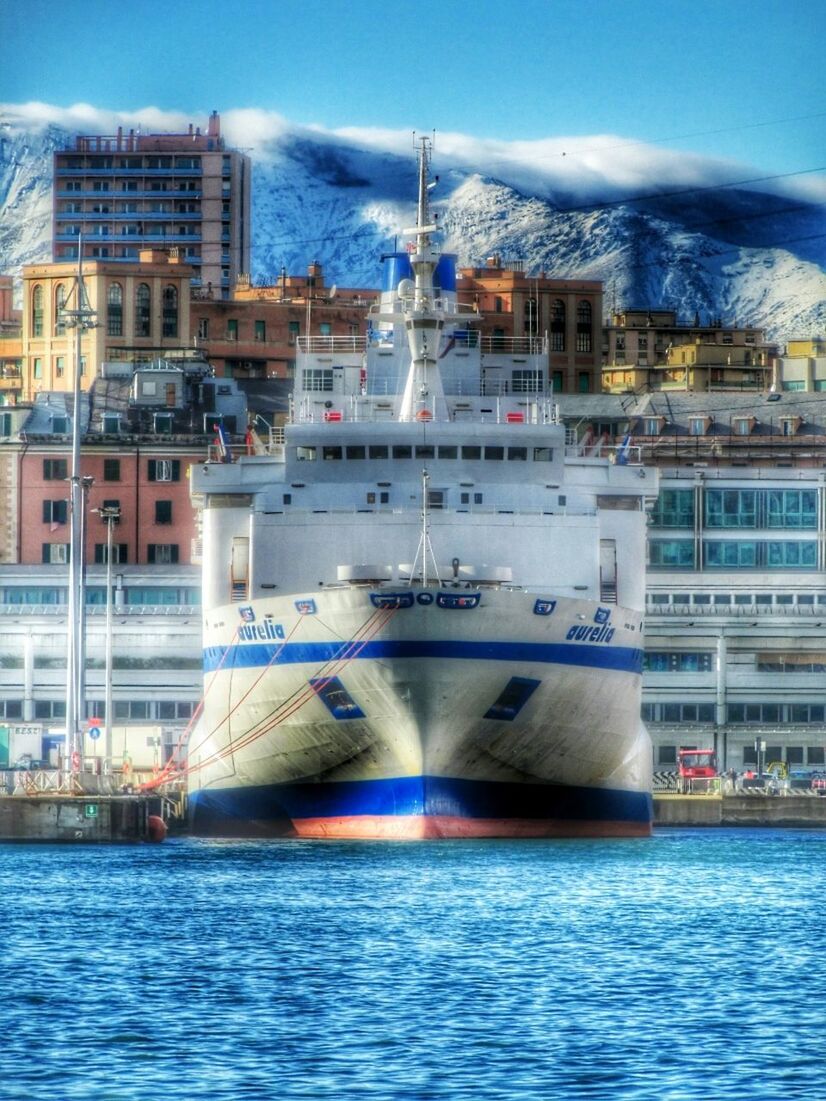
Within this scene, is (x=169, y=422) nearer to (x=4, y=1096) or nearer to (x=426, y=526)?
(x=426, y=526)

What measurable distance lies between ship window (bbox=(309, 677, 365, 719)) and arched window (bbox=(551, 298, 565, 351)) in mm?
107298

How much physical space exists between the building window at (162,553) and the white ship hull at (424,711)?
58.1m

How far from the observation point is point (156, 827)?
8000 cm

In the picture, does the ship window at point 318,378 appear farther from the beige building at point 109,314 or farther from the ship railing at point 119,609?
the beige building at point 109,314

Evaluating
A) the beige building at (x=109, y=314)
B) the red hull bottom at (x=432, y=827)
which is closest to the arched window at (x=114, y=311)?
the beige building at (x=109, y=314)

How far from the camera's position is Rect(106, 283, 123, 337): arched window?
170750mm

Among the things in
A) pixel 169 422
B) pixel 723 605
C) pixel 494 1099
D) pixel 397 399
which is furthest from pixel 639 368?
pixel 494 1099

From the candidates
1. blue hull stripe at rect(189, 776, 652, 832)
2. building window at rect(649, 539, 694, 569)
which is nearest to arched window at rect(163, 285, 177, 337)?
building window at rect(649, 539, 694, 569)

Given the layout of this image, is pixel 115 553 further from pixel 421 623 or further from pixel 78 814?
pixel 421 623

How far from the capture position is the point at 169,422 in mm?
145125

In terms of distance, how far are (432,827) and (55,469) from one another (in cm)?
6845

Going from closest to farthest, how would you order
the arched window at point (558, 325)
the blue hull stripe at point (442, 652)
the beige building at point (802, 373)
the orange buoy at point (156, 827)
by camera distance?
the blue hull stripe at point (442, 652) < the orange buoy at point (156, 827) < the beige building at point (802, 373) < the arched window at point (558, 325)

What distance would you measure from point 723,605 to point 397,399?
30.9m

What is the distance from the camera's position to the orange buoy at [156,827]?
79500mm
